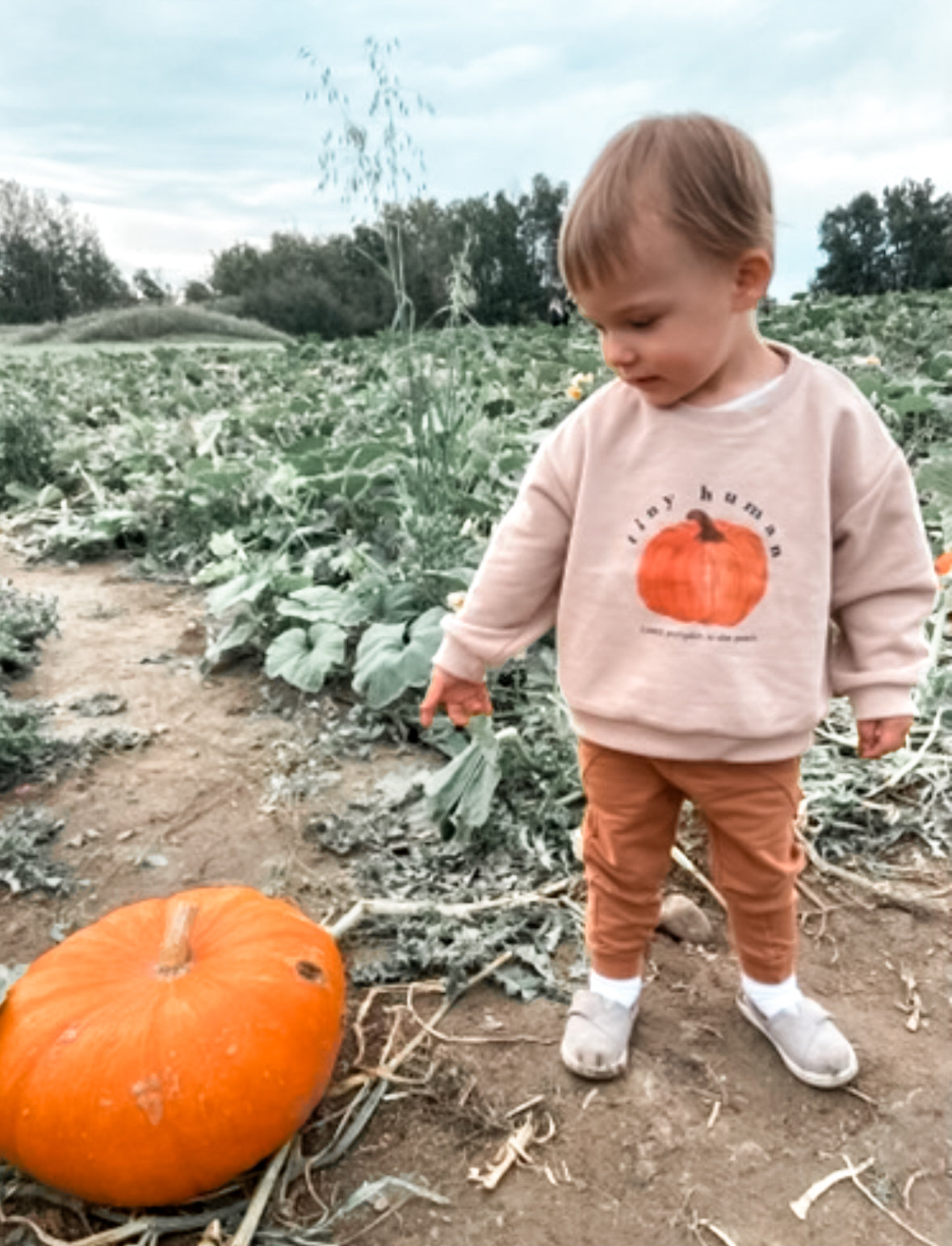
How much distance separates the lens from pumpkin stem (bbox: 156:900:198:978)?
1.78 meters

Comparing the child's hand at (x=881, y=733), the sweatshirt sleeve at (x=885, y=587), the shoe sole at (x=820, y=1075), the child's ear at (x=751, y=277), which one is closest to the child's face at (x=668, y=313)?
the child's ear at (x=751, y=277)

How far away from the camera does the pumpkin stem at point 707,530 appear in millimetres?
1623

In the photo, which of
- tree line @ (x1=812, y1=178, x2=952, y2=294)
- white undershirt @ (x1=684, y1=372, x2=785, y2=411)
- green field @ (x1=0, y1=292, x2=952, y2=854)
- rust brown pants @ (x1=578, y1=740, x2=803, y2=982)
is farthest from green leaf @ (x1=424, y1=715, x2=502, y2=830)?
tree line @ (x1=812, y1=178, x2=952, y2=294)

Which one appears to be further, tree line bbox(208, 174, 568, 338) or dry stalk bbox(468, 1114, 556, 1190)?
tree line bbox(208, 174, 568, 338)

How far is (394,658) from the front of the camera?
9.62ft

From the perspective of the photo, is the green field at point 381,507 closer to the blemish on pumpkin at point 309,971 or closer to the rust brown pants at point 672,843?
the rust brown pants at point 672,843

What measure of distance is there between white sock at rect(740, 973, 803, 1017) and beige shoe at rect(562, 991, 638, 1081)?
220 mm

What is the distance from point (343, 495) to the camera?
14.1 ft

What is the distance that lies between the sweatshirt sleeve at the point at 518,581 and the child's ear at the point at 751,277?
0.34m

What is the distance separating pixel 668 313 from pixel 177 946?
1.18 m

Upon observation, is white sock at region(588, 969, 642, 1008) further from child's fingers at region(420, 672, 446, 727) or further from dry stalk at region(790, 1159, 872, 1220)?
child's fingers at region(420, 672, 446, 727)

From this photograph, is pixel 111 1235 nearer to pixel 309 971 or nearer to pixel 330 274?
pixel 309 971

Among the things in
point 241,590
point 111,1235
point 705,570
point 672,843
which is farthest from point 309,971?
point 241,590

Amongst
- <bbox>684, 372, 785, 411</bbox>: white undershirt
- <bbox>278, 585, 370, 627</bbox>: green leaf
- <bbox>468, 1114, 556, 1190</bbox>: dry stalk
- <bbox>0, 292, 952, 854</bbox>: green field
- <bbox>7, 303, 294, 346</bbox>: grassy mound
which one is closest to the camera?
<bbox>684, 372, 785, 411</bbox>: white undershirt
